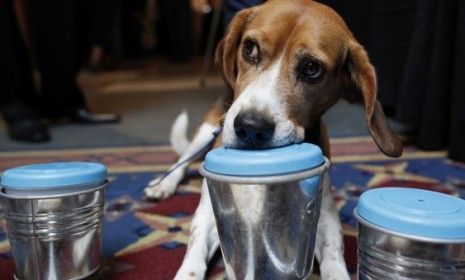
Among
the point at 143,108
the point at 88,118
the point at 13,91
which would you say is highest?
the point at 13,91

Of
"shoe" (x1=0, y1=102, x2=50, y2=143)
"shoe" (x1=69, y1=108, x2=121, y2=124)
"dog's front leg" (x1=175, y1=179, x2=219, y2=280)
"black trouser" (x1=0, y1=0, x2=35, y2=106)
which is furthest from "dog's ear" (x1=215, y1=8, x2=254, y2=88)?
"shoe" (x1=69, y1=108, x2=121, y2=124)

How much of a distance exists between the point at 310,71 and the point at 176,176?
87 cm

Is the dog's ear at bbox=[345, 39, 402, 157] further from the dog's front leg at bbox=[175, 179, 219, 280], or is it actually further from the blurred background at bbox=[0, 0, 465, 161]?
the blurred background at bbox=[0, 0, 465, 161]

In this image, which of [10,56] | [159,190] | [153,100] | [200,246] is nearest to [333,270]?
[200,246]

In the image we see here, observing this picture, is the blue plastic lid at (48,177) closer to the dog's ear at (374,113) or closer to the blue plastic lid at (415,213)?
the blue plastic lid at (415,213)

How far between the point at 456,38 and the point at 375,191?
1.66 meters

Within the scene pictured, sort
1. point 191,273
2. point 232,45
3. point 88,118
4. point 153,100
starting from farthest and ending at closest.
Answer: point 153,100
point 88,118
point 232,45
point 191,273

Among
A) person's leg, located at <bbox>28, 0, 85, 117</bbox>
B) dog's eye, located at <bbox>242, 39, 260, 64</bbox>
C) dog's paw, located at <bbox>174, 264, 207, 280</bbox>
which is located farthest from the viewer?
person's leg, located at <bbox>28, 0, 85, 117</bbox>

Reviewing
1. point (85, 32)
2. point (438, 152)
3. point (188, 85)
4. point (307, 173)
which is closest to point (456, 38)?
point (438, 152)

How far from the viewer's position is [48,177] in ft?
3.36

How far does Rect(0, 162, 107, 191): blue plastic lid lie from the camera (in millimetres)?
1025

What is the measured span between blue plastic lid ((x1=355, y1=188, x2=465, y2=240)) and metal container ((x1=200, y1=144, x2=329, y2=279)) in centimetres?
11

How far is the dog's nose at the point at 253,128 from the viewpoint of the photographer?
3.57 ft

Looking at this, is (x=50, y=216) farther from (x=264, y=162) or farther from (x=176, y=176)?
(x=176, y=176)
